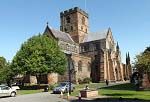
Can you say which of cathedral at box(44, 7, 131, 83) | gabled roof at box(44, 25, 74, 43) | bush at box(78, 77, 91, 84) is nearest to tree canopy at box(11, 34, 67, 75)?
cathedral at box(44, 7, 131, 83)

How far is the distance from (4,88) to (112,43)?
58201 millimetres

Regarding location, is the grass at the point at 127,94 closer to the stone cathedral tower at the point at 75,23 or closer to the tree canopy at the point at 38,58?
the tree canopy at the point at 38,58

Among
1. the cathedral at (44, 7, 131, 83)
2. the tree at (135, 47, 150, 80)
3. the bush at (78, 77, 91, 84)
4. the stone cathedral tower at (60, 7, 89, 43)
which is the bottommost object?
the bush at (78, 77, 91, 84)

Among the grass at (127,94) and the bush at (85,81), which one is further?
the bush at (85,81)

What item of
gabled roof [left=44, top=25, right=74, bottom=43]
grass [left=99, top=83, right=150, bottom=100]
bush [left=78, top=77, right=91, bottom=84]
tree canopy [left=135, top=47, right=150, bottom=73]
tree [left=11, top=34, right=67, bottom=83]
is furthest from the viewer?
gabled roof [left=44, top=25, right=74, bottom=43]

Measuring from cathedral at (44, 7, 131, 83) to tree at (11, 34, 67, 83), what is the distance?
49.8 feet

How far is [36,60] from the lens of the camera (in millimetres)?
56188

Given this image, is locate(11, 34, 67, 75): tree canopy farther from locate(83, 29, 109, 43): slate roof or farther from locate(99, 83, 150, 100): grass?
locate(83, 29, 109, 43): slate roof

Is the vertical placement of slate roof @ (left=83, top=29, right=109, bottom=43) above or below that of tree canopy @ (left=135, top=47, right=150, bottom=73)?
above

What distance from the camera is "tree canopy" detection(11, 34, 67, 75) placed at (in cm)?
5612

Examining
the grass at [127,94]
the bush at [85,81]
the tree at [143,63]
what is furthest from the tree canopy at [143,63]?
the bush at [85,81]

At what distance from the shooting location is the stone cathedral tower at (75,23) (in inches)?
3544

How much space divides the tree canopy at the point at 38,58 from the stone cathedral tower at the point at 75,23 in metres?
29.0

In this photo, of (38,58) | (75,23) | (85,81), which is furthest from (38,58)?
(75,23)
